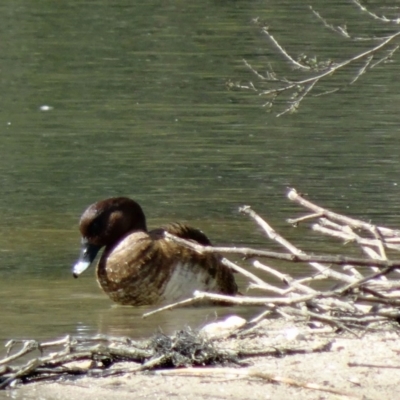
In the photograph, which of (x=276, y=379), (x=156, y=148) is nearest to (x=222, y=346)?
(x=276, y=379)

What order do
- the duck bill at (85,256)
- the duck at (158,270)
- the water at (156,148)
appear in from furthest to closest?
the water at (156,148), the duck bill at (85,256), the duck at (158,270)

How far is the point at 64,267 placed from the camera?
8.71 m

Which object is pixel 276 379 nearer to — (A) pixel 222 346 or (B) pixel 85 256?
(A) pixel 222 346

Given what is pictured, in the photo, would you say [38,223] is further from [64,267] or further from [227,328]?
[227,328]

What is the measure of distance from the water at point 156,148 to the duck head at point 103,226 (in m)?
0.21

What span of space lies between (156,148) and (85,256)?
440 cm

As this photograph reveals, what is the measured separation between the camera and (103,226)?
8312 millimetres

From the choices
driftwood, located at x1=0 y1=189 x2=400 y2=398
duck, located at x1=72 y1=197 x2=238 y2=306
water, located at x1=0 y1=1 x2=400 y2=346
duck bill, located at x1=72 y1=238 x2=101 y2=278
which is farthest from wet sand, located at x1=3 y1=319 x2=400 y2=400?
duck bill, located at x1=72 y1=238 x2=101 y2=278

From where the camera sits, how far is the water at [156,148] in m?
8.45

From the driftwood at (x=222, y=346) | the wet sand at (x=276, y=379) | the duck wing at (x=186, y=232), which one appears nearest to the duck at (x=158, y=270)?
the duck wing at (x=186, y=232)

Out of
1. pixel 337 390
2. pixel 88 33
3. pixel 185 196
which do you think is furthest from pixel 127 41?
pixel 337 390

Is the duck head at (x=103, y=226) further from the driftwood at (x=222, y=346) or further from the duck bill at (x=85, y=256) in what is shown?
the driftwood at (x=222, y=346)

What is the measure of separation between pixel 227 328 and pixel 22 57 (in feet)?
42.9

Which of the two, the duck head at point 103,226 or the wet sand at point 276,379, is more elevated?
the wet sand at point 276,379
